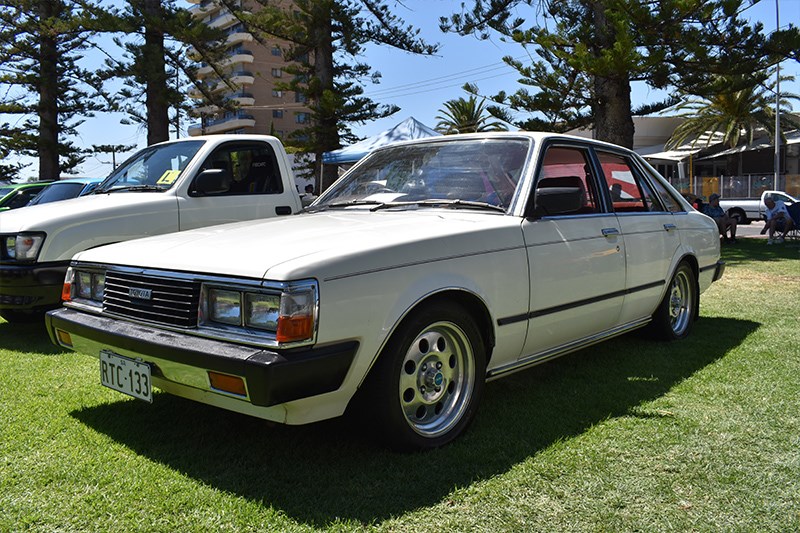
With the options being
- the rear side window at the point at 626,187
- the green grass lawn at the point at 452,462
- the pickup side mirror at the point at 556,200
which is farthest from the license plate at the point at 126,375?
the rear side window at the point at 626,187

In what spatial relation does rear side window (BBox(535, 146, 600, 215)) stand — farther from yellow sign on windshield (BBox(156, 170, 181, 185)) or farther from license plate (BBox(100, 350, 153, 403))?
yellow sign on windshield (BBox(156, 170, 181, 185))

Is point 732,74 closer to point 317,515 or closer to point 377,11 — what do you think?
point 377,11

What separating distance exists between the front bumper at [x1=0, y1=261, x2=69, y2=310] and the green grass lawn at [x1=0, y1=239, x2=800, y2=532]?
0.94 metres

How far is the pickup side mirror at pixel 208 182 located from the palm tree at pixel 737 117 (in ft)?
107

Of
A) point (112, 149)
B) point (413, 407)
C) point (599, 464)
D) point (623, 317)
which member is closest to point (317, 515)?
point (413, 407)

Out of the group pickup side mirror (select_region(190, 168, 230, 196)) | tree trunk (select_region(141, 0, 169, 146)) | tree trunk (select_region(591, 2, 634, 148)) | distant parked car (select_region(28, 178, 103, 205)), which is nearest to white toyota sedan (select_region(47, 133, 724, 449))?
pickup side mirror (select_region(190, 168, 230, 196))

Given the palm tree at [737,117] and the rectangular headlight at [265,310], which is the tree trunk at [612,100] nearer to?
the rectangular headlight at [265,310]

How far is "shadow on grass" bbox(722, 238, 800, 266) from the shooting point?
11867 mm

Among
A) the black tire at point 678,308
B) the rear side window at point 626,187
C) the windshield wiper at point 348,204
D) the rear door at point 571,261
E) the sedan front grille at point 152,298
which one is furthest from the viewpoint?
the black tire at point 678,308

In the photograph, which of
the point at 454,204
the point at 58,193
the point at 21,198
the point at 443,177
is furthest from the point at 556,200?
the point at 21,198

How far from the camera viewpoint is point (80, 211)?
539 centimetres

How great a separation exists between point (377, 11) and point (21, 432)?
53.3ft

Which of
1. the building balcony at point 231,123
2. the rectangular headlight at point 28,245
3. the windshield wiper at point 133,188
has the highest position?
the building balcony at point 231,123

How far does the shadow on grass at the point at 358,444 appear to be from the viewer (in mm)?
2695
